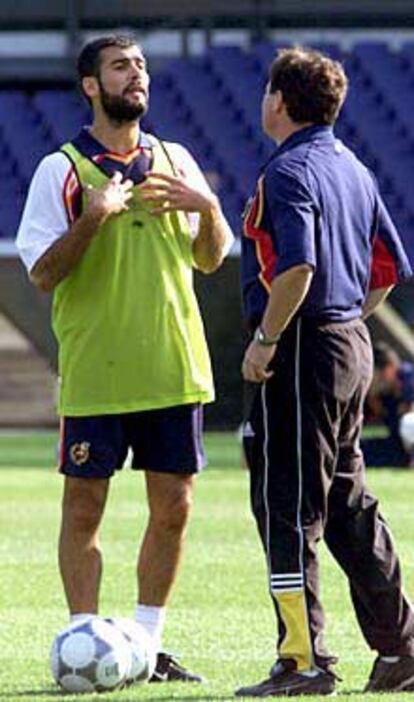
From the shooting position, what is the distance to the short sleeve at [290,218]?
7.41m

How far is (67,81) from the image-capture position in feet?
106

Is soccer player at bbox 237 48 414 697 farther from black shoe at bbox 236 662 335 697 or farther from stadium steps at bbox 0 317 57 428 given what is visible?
stadium steps at bbox 0 317 57 428

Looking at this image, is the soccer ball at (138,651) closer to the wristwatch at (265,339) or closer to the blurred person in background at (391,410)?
the wristwatch at (265,339)

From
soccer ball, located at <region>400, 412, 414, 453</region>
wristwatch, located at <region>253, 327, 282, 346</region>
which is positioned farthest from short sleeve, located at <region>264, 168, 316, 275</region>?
soccer ball, located at <region>400, 412, 414, 453</region>

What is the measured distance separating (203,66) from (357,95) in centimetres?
240

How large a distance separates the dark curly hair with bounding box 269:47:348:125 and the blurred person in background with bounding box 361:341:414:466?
14854 mm

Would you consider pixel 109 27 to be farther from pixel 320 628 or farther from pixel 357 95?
pixel 320 628

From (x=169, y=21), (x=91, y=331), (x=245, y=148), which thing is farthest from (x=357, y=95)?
(x=91, y=331)

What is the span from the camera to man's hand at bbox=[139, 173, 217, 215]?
8000 mm

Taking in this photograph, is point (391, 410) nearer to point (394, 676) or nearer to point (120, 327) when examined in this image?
point (120, 327)

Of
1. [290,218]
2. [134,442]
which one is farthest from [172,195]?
[134,442]

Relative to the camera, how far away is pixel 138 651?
7906mm

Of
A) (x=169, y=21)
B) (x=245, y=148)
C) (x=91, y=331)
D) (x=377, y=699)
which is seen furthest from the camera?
(x=169, y=21)

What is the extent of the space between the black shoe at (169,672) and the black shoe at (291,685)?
1.90 feet
